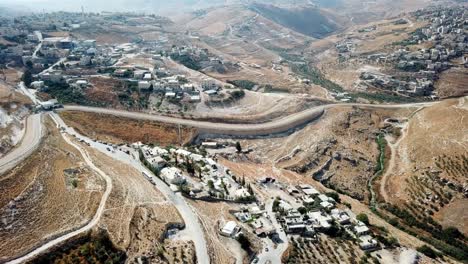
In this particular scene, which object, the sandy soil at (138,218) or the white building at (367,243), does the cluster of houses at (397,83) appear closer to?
the white building at (367,243)

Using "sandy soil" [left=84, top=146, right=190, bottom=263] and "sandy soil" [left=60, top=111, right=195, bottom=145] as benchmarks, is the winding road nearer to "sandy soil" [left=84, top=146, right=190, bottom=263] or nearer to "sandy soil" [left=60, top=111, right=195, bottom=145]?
"sandy soil" [left=84, top=146, right=190, bottom=263]

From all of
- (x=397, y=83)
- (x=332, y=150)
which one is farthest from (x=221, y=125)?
(x=397, y=83)

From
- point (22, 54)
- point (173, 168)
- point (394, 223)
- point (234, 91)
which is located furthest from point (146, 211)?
point (22, 54)

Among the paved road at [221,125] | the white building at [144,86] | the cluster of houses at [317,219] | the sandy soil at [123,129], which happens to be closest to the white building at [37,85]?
the paved road at [221,125]

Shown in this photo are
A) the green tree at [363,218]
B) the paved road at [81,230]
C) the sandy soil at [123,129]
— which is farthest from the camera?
the sandy soil at [123,129]

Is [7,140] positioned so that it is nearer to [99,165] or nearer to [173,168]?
[99,165]
